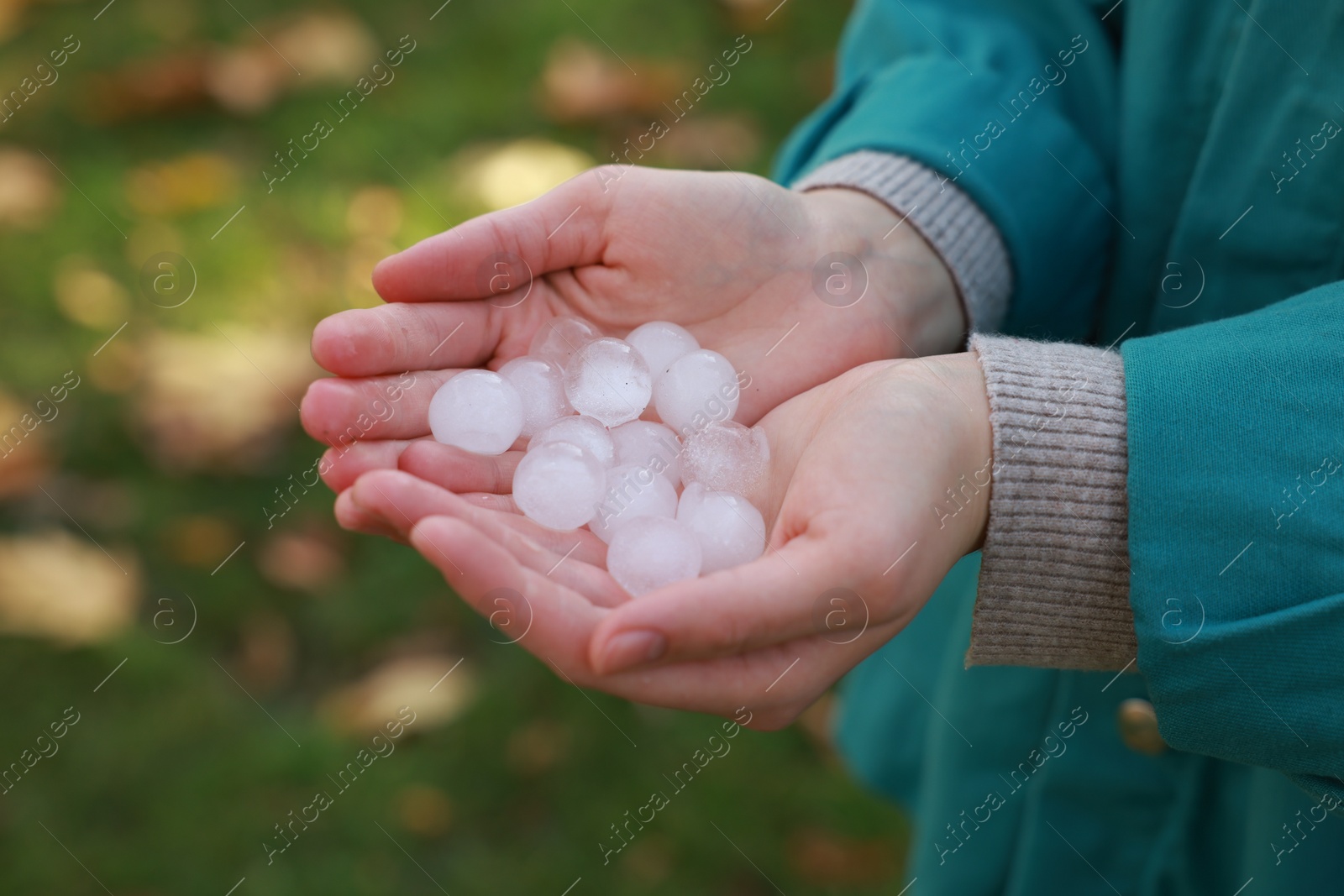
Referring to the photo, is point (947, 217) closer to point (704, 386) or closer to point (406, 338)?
point (704, 386)

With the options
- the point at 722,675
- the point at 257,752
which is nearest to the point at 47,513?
the point at 257,752

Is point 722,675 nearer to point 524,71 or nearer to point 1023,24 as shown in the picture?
point 1023,24

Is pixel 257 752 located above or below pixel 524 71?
below

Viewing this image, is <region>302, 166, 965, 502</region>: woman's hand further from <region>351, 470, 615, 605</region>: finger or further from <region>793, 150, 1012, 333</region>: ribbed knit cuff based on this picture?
<region>351, 470, 615, 605</region>: finger

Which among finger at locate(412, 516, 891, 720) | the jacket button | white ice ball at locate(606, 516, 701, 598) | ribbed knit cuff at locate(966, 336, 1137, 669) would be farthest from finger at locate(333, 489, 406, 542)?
the jacket button

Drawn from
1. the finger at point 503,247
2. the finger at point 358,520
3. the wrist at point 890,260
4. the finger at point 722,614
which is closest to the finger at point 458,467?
the finger at point 358,520

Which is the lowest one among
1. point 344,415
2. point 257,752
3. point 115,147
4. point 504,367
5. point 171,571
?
point 257,752
